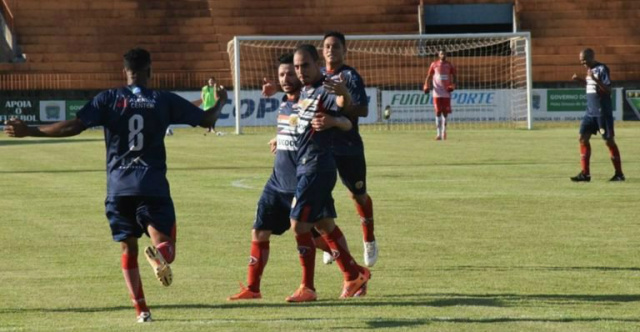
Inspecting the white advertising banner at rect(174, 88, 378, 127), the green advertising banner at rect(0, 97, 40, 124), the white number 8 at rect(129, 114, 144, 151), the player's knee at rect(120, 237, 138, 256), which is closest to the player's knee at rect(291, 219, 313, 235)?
the player's knee at rect(120, 237, 138, 256)

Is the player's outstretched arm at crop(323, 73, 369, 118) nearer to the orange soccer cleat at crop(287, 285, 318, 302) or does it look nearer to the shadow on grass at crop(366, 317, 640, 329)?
the orange soccer cleat at crop(287, 285, 318, 302)

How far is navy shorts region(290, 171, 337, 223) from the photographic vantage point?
9281 millimetres

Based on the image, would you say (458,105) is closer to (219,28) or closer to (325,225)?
(219,28)

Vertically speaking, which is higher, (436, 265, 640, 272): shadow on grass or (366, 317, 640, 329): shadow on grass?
(436, 265, 640, 272): shadow on grass

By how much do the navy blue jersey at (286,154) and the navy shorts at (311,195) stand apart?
0.83ft

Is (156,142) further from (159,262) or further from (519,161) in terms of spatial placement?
(519,161)

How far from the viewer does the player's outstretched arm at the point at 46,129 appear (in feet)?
28.0

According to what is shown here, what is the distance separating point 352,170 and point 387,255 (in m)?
1.18

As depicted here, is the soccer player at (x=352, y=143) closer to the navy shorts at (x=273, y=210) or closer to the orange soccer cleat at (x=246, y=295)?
the navy shorts at (x=273, y=210)

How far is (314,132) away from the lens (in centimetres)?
932

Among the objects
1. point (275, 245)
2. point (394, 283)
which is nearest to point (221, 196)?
point (275, 245)

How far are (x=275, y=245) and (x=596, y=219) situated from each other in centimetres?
417

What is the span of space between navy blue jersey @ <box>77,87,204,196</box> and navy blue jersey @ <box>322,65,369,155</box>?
91.4 inches

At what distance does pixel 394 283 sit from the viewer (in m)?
10.4
